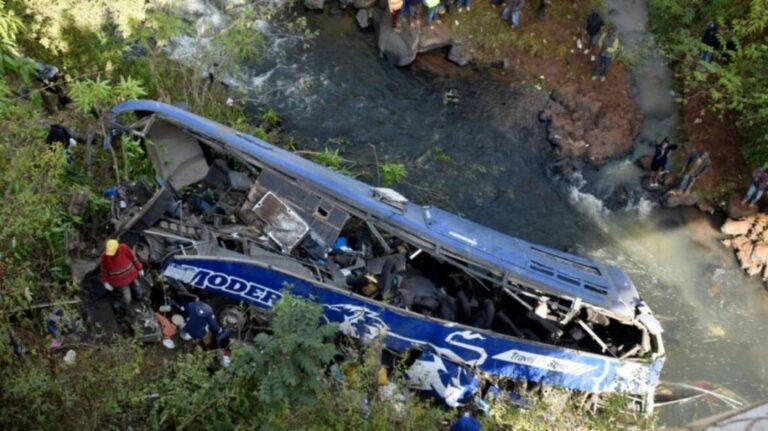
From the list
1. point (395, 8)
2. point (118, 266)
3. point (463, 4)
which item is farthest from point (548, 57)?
point (118, 266)

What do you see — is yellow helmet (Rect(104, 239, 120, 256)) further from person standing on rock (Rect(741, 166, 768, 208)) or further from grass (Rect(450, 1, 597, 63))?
person standing on rock (Rect(741, 166, 768, 208))

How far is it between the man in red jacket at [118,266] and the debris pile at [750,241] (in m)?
11.5

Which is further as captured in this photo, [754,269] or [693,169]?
[693,169]

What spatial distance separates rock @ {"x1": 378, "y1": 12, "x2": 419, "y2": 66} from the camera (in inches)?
659

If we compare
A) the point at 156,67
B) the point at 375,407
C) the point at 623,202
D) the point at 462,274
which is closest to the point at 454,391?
the point at 462,274

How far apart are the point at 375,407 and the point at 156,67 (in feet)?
30.7

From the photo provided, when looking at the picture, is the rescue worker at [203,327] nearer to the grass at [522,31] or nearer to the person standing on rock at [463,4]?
the grass at [522,31]

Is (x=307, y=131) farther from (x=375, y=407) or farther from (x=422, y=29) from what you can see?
(x=375, y=407)

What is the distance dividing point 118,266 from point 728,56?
14876 millimetres

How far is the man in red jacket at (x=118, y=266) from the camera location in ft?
28.5

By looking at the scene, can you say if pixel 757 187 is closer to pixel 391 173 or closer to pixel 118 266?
pixel 391 173

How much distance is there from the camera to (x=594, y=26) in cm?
1645

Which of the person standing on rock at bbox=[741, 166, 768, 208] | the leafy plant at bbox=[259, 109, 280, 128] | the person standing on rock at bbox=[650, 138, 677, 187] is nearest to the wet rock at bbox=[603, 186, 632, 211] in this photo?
the person standing on rock at bbox=[650, 138, 677, 187]

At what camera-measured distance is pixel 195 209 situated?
35.3 ft
